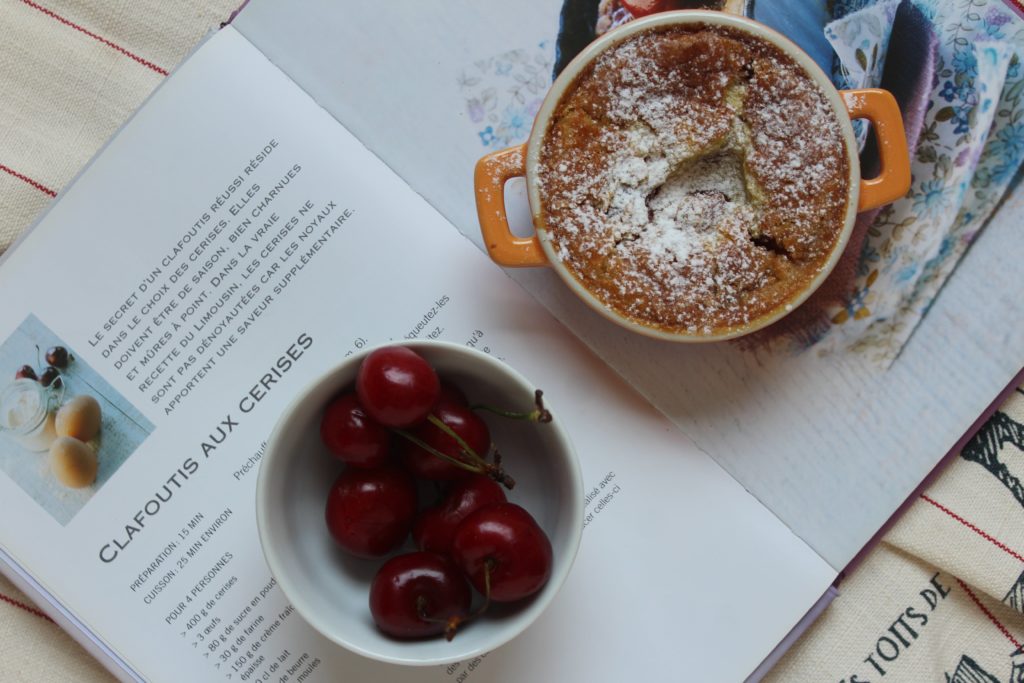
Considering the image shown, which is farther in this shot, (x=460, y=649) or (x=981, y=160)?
(x=981, y=160)

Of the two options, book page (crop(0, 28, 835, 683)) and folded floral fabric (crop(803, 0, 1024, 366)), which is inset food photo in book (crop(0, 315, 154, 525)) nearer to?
book page (crop(0, 28, 835, 683))

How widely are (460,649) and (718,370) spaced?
37 cm

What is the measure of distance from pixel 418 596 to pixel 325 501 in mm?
148

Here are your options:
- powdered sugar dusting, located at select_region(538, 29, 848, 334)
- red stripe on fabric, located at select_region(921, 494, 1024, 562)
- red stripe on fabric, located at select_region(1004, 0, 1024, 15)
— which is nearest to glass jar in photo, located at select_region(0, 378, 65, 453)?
powdered sugar dusting, located at select_region(538, 29, 848, 334)

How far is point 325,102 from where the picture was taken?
86 centimetres

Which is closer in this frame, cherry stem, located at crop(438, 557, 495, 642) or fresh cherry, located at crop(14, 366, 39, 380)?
cherry stem, located at crop(438, 557, 495, 642)

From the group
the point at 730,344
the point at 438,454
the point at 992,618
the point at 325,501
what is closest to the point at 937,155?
the point at 730,344

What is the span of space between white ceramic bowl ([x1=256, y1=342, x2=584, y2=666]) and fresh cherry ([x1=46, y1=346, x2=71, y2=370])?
27cm

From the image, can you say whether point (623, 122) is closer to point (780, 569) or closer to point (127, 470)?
point (780, 569)

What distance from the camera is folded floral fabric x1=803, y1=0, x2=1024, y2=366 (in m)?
0.84

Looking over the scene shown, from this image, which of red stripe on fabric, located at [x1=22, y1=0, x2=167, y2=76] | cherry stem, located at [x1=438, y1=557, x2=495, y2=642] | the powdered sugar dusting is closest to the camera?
cherry stem, located at [x1=438, y1=557, x2=495, y2=642]

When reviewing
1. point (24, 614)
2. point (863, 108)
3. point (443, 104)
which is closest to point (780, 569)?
point (863, 108)

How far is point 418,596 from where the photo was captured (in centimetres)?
68

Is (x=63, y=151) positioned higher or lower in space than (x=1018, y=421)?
lower
